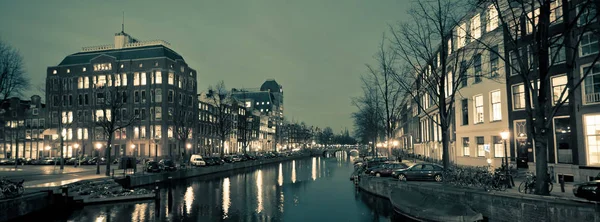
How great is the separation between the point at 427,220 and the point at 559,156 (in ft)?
53.2

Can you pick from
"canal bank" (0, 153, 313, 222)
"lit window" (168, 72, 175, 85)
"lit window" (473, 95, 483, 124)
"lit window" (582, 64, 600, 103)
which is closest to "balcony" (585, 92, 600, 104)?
"lit window" (582, 64, 600, 103)

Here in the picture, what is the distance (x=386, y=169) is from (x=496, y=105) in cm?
1264

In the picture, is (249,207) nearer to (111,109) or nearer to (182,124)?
(111,109)

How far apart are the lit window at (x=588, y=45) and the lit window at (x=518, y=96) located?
22.6 ft

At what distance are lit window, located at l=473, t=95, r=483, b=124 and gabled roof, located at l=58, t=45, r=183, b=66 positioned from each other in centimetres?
6381

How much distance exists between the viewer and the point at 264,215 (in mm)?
27500

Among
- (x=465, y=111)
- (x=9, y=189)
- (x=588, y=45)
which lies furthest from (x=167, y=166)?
(x=588, y=45)

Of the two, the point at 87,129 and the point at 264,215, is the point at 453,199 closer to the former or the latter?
the point at 264,215

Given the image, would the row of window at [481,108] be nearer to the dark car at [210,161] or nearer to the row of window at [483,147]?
the row of window at [483,147]

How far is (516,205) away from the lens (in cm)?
1917

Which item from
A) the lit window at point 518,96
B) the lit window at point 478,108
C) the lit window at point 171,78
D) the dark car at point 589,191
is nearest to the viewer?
the dark car at point 589,191

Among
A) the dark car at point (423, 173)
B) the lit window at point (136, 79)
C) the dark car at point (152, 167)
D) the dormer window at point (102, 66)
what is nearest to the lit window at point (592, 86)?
the dark car at point (423, 173)

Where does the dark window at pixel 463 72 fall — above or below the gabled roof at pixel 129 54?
below

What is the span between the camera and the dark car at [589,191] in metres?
18.5
